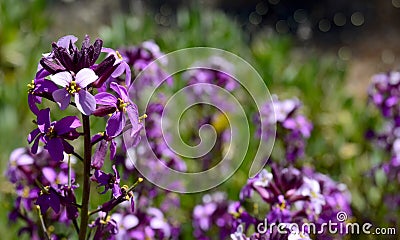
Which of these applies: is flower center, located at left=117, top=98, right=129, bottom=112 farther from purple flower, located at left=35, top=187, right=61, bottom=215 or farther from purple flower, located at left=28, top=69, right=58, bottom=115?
purple flower, located at left=35, top=187, right=61, bottom=215

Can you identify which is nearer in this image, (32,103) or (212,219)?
(32,103)

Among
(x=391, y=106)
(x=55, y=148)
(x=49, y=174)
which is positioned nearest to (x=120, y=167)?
(x=49, y=174)

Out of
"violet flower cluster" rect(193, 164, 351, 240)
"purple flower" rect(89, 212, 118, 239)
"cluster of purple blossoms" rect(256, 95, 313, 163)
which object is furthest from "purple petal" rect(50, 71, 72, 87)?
"cluster of purple blossoms" rect(256, 95, 313, 163)

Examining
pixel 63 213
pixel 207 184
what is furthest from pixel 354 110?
pixel 63 213

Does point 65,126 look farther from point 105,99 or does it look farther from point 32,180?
point 32,180

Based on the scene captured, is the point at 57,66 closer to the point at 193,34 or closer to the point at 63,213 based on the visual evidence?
the point at 63,213

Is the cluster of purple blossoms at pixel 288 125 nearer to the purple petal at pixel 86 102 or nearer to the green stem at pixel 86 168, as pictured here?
the green stem at pixel 86 168
